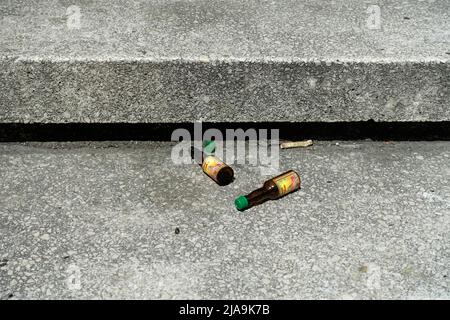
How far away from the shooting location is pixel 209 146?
108 inches

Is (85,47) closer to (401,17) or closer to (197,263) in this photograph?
(197,263)

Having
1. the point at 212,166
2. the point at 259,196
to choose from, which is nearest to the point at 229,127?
the point at 212,166

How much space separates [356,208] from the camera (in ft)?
7.80

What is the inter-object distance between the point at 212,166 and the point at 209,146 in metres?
0.25

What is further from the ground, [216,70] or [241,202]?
[216,70]

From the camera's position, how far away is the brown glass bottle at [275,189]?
2.41 m

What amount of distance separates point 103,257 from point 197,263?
0.40 meters

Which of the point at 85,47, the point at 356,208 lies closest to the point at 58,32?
the point at 85,47

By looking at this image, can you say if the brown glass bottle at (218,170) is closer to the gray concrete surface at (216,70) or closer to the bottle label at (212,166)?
the bottle label at (212,166)

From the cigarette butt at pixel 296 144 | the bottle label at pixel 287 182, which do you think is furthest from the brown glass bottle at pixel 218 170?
the cigarette butt at pixel 296 144

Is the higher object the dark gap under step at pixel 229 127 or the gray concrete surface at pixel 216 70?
the gray concrete surface at pixel 216 70

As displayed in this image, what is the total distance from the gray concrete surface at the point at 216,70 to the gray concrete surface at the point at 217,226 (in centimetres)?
23

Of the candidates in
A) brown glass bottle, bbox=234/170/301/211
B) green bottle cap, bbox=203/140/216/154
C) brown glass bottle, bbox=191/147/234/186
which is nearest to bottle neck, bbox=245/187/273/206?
brown glass bottle, bbox=234/170/301/211

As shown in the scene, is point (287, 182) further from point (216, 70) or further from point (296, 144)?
point (216, 70)
